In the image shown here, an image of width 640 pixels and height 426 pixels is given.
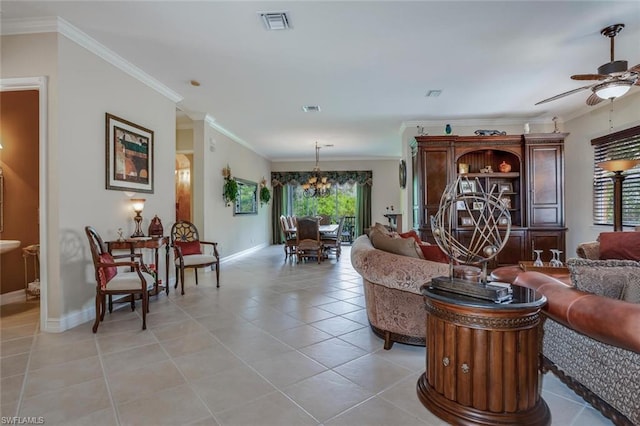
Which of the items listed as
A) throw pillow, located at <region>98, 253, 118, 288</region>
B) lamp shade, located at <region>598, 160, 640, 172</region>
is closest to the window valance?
lamp shade, located at <region>598, 160, 640, 172</region>

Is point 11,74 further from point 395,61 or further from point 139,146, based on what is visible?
point 395,61

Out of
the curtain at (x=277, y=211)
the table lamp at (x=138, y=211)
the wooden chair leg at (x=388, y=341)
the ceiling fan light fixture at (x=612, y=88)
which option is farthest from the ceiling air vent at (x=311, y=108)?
the curtain at (x=277, y=211)

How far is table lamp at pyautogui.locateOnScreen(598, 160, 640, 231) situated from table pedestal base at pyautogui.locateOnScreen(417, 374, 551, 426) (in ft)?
12.2

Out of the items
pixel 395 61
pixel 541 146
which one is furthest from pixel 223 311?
pixel 541 146

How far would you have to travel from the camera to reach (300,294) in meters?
4.43

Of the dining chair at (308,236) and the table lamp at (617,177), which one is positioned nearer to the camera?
the table lamp at (617,177)

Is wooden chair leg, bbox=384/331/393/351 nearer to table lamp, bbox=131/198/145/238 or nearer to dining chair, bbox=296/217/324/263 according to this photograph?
table lamp, bbox=131/198/145/238

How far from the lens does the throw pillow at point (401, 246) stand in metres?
2.88

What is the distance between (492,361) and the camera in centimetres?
166

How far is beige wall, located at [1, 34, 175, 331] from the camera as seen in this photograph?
3047 millimetres

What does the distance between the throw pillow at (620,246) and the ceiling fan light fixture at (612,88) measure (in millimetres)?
1431

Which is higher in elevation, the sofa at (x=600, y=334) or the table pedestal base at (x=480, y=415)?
the sofa at (x=600, y=334)

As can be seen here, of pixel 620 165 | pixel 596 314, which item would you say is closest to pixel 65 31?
pixel 596 314

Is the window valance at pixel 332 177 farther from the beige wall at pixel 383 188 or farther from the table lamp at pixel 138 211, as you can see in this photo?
the table lamp at pixel 138 211
